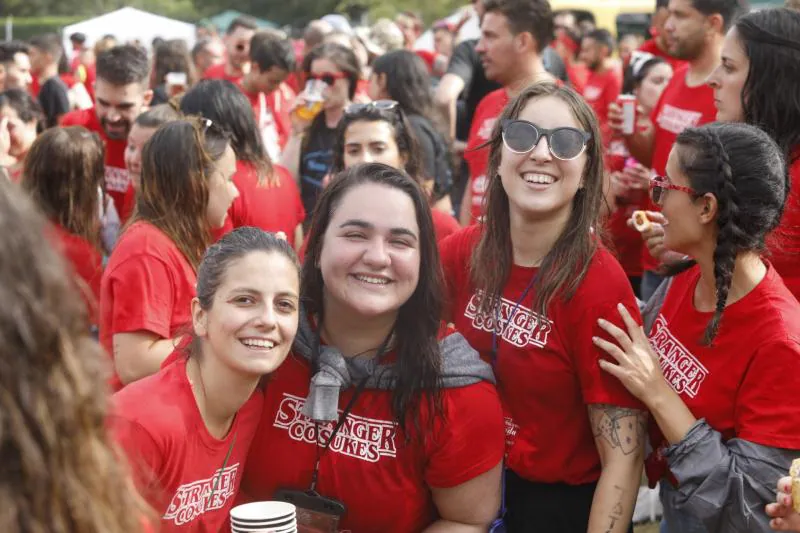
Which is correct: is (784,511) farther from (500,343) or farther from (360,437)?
(360,437)

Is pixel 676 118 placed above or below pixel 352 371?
above

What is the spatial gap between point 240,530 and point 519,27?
4.20 m

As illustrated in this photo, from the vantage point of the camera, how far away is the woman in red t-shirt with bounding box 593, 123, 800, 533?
281cm

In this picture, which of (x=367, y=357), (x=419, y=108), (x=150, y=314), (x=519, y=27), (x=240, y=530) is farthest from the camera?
(x=419, y=108)

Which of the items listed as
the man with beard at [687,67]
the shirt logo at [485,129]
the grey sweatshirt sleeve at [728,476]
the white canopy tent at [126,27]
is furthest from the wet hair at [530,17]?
the white canopy tent at [126,27]

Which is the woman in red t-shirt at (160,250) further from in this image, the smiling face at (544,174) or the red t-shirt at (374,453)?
the smiling face at (544,174)

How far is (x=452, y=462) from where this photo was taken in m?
2.90

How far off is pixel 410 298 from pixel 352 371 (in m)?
0.31

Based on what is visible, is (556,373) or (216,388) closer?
(216,388)

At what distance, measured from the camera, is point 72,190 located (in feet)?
15.9

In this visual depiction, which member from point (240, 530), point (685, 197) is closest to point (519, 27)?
point (685, 197)

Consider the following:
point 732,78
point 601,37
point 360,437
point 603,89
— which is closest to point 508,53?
point 732,78

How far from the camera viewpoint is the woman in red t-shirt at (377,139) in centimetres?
488

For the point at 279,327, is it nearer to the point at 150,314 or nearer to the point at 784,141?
the point at 150,314
